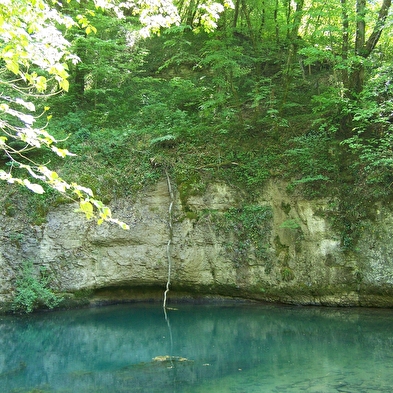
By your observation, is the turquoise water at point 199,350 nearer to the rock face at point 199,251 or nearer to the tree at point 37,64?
the rock face at point 199,251

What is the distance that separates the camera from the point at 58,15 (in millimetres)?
3924

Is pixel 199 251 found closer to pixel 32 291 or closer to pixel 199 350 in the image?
pixel 199 350

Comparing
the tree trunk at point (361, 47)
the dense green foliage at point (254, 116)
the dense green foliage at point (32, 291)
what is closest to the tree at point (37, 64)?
the dense green foliage at point (254, 116)

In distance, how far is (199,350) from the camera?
752 cm

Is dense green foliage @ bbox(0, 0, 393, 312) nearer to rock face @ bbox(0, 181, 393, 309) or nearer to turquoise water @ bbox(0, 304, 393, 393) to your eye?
rock face @ bbox(0, 181, 393, 309)

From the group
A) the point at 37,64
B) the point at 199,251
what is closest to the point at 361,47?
the point at 199,251

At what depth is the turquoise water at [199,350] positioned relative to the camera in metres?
5.83

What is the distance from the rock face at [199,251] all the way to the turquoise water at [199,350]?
561 mm

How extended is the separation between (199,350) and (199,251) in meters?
3.58

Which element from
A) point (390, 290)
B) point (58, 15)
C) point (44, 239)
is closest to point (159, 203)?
point (44, 239)

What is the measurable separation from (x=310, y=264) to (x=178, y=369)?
4.89 meters

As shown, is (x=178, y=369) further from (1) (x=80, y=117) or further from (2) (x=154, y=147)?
(1) (x=80, y=117)

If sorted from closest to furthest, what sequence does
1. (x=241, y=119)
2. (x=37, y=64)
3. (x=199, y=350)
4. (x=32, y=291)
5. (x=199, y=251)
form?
(x=37, y=64)
(x=199, y=350)
(x=32, y=291)
(x=199, y=251)
(x=241, y=119)

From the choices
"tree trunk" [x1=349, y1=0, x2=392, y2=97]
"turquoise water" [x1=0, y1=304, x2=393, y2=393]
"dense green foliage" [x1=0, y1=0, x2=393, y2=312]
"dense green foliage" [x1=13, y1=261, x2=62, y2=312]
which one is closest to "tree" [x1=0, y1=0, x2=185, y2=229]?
"turquoise water" [x1=0, y1=304, x2=393, y2=393]
